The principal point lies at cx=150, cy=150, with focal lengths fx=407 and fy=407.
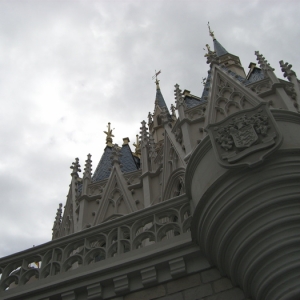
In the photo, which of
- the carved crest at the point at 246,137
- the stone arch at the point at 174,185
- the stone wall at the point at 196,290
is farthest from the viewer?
the stone arch at the point at 174,185

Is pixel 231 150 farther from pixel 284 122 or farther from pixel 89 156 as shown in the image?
pixel 89 156

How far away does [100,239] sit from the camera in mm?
7656

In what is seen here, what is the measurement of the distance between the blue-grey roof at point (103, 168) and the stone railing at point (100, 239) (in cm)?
991

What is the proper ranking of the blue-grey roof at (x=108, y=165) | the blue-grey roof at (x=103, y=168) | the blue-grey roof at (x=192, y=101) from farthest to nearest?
the blue-grey roof at (x=108, y=165) < the blue-grey roof at (x=103, y=168) < the blue-grey roof at (x=192, y=101)

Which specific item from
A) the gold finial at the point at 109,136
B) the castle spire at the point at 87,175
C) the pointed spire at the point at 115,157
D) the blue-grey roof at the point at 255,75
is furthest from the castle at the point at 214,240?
the gold finial at the point at 109,136

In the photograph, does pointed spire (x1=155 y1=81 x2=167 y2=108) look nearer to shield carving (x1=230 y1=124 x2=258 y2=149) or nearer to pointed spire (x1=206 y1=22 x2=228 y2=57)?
pointed spire (x1=206 y1=22 x2=228 y2=57)

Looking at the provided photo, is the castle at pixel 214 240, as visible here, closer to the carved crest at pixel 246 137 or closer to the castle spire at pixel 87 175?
the carved crest at pixel 246 137

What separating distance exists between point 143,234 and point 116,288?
43.8 inches

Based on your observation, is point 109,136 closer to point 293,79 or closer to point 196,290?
point 293,79

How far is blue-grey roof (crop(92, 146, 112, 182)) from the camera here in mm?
18117

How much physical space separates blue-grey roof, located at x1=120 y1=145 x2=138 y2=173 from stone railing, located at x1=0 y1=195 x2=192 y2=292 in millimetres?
10387

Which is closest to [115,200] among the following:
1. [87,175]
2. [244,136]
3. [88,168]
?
[87,175]

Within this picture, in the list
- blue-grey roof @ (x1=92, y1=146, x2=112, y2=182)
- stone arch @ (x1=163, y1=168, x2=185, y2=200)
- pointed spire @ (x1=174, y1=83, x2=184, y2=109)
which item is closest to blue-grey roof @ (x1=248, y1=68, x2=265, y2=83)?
pointed spire @ (x1=174, y1=83, x2=184, y2=109)

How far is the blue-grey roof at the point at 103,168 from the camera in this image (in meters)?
18.1
